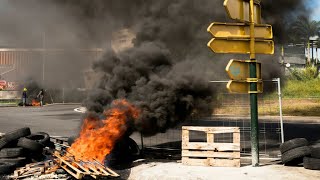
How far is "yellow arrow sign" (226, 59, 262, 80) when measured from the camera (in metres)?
7.33

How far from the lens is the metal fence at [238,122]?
32.9 feet

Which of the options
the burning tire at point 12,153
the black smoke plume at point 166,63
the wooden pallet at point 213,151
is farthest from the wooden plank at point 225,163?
the burning tire at point 12,153

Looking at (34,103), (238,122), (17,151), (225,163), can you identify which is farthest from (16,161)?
(34,103)

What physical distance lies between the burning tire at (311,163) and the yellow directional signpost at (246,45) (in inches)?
38.6

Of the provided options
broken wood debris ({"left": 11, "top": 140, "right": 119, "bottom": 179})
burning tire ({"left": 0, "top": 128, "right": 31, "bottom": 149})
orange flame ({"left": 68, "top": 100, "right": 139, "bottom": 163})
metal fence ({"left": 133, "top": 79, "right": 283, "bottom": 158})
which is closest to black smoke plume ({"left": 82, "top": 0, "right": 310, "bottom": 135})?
orange flame ({"left": 68, "top": 100, "right": 139, "bottom": 163})

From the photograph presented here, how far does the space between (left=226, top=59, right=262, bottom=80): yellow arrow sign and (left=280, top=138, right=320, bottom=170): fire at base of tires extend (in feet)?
5.95

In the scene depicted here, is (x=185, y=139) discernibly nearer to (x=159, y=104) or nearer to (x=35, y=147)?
(x=159, y=104)

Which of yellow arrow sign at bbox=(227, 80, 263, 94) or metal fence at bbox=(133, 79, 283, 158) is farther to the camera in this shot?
metal fence at bbox=(133, 79, 283, 158)

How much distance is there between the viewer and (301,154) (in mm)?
7066

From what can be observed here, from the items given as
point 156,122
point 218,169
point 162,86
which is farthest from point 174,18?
point 218,169

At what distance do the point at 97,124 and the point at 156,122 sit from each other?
1449mm

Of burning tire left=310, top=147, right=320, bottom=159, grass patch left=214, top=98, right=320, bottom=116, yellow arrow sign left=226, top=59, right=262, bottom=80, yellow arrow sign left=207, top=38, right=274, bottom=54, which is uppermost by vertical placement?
yellow arrow sign left=207, top=38, right=274, bottom=54

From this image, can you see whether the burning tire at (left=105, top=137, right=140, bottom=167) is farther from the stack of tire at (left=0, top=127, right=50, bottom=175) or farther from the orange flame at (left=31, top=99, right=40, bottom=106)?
the orange flame at (left=31, top=99, right=40, bottom=106)

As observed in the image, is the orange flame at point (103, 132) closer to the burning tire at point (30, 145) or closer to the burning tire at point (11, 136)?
the burning tire at point (30, 145)
